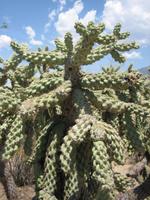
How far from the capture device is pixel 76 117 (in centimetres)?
374

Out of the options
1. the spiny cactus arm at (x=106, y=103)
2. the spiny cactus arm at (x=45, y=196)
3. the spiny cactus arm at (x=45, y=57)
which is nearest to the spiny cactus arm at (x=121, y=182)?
the spiny cactus arm at (x=45, y=196)

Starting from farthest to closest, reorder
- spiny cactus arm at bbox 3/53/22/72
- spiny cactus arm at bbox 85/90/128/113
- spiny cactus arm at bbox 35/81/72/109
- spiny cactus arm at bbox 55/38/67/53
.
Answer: spiny cactus arm at bbox 3/53/22/72
spiny cactus arm at bbox 55/38/67/53
spiny cactus arm at bbox 85/90/128/113
spiny cactus arm at bbox 35/81/72/109

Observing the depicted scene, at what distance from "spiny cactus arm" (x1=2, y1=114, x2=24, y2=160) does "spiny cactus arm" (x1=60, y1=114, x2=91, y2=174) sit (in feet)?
1.11

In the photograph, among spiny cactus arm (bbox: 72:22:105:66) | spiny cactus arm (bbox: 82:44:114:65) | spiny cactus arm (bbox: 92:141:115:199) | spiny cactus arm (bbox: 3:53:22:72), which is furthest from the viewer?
spiny cactus arm (bbox: 3:53:22:72)

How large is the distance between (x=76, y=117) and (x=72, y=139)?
0.85 metres

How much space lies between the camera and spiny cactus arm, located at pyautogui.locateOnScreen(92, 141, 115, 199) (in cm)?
274

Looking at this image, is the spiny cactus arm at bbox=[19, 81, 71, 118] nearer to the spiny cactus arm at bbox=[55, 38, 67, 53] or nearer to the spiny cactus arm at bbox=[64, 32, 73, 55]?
the spiny cactus arm at bbox=[64, 32, 73, 55]

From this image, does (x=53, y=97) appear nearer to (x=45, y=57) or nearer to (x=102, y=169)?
(x=45, y=57)

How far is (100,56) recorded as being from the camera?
3664 millimetres

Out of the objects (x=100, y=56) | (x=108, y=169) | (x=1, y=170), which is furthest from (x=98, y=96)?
(x=1, y=170)

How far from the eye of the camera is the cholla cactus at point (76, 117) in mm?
2988

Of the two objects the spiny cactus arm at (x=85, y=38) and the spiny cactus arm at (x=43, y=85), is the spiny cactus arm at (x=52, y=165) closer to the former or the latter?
the spiny cactus arm at (x=43, y=85)

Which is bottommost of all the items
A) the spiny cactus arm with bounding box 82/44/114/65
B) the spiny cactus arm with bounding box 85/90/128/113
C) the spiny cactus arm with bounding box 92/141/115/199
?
the spiny cactus arm with bounding box 92/141/115/199

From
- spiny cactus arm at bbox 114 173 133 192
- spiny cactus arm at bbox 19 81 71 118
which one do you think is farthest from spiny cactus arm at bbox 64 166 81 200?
spiny cactus arm at bbox 114 173 133 192
